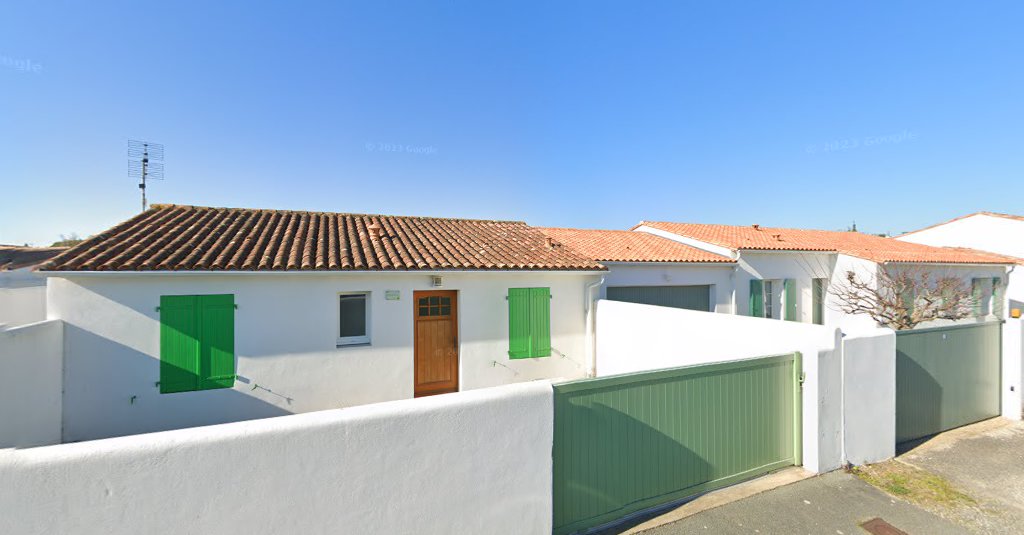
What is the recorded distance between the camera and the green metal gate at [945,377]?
5484 millimetres

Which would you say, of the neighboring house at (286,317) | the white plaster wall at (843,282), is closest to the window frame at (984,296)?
the white plaster wall at (843,282)

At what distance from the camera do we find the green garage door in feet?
36.4

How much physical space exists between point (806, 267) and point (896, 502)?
1171 centimetres

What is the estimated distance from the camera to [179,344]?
6527 mm

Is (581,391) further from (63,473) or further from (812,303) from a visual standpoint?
(812,303)

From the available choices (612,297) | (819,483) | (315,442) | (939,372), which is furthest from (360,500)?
(612,297)

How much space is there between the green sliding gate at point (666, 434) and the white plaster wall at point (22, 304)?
1314cm

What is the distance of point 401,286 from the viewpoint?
7.90 metres

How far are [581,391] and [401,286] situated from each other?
5220mm

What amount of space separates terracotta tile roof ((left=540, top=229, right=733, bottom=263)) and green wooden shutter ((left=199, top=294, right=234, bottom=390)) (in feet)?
27.2

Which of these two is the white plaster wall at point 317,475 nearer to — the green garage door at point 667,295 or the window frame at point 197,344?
the window frame at point 197,344

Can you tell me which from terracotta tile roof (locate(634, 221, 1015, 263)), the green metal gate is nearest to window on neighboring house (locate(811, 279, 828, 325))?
terracotta tile roof (locate(634, 221, 1015, 263))

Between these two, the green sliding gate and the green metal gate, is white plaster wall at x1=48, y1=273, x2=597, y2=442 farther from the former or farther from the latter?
the green metal gate

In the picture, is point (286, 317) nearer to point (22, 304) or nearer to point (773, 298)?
point (22, 304)
